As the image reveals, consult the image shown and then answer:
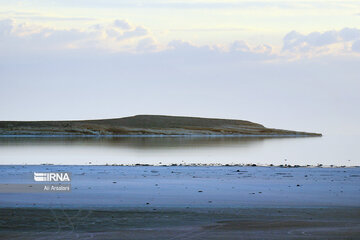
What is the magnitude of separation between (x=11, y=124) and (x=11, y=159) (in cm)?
9400

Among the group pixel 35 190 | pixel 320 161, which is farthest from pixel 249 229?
pixel 320 161

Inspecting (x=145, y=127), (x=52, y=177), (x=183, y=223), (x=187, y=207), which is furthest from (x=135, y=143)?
(x=145, y=127)

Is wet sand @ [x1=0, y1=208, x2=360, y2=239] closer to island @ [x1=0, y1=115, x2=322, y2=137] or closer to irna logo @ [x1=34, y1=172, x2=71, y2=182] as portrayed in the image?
irna logo @ [x1=34, y1=172, x2=71, y2=182]

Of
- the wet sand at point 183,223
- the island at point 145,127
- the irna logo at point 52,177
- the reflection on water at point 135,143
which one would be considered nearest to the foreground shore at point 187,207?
the wet sand at point 183,223

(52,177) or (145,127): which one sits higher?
(145,127)

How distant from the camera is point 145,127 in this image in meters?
131

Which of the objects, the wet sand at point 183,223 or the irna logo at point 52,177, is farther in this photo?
the irna logo at point 52,177

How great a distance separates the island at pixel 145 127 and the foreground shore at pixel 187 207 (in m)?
80.5

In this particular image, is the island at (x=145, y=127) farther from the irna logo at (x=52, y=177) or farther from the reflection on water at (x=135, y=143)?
the irna logo at (x=52, y=177)

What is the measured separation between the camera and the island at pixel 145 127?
4222 inches

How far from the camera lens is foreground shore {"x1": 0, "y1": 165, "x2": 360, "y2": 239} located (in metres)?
12.1

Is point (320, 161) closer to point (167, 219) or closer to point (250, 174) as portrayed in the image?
point (250, 174)

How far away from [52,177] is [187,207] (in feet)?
30.1

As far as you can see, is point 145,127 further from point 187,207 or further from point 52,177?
point 187,207
